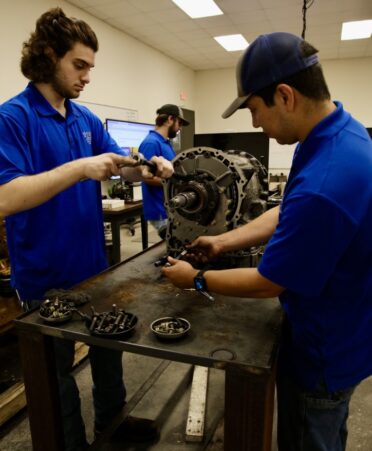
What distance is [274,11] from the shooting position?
4.63 metres

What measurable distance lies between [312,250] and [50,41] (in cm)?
108

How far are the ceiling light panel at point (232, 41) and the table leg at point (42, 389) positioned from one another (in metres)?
5.65

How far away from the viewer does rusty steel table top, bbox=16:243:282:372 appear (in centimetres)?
88

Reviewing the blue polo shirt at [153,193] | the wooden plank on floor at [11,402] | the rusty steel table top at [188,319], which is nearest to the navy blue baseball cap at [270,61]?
the rusty steel table top at [188,319]

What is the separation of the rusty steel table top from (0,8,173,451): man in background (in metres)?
0.16

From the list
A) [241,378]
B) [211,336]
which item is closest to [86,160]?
[211,336]

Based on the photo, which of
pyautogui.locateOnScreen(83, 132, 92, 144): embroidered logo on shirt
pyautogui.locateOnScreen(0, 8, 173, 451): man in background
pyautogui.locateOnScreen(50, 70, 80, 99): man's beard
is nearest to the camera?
pyautogui.locateOnScreen(0, 8, 173, 451): man in background

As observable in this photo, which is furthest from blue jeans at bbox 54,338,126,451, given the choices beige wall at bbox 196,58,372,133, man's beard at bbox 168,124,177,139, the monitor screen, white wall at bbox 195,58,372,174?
beige wall at bbox 196,58,372,133

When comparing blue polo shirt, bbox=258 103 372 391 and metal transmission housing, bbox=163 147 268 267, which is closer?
blue polo shirt, bbox=258 103 372 391

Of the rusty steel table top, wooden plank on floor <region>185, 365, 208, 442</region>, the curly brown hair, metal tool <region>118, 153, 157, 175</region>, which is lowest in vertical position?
wooden plank on floor <region>185, 365, 208, 442</region>

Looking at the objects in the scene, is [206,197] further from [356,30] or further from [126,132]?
[356,30]

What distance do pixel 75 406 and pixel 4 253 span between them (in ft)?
4.56

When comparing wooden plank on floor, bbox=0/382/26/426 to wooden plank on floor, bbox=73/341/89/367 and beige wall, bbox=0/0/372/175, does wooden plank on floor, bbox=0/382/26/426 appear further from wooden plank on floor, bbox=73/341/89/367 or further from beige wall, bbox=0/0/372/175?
beige wall, bbox=0/0/372/175

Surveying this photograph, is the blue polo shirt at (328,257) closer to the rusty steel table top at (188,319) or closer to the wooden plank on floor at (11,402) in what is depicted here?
the rusty steel table top at (188,319)
